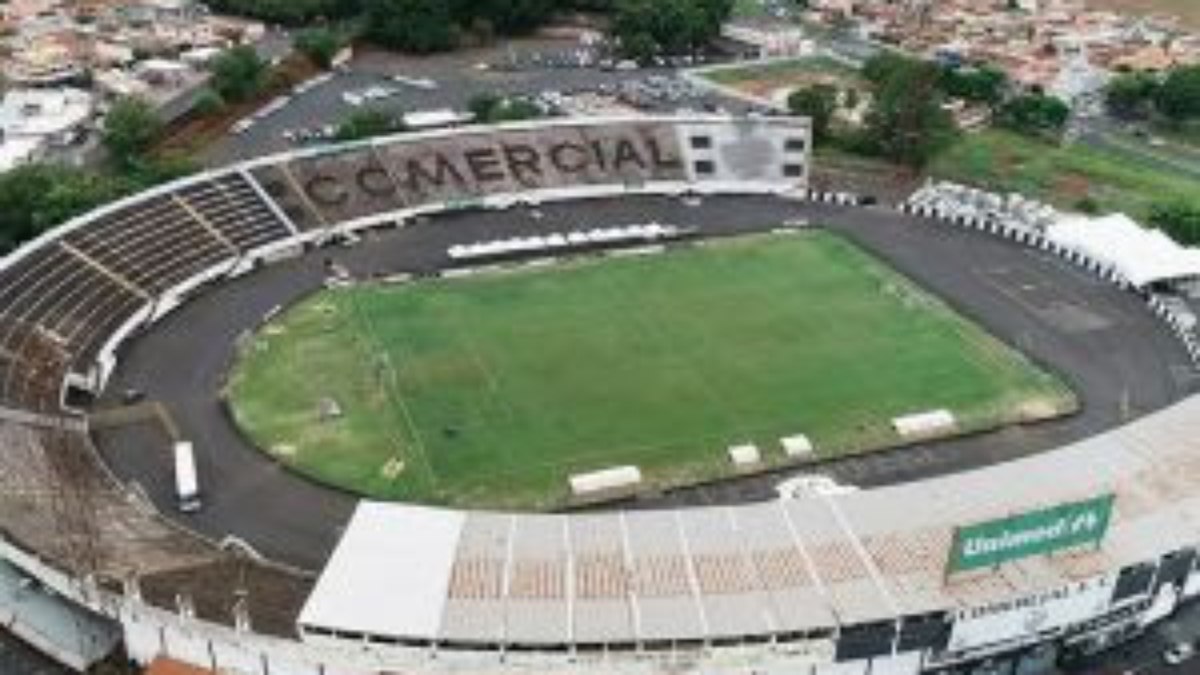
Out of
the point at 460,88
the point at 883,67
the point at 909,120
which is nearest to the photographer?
the point at 909,120

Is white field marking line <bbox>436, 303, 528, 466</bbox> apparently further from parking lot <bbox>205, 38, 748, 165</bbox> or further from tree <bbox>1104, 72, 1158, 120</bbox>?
tree <bbox>1104, 72, 1158, 120</bbox>

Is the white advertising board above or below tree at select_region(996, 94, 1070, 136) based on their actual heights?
above

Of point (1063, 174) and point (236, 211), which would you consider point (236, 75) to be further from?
point (1063, 174)

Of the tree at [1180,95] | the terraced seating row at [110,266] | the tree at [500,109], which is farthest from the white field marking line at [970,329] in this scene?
the tree at [1180,95]

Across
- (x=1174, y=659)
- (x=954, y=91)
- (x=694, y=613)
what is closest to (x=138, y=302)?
(x=694, y=613)

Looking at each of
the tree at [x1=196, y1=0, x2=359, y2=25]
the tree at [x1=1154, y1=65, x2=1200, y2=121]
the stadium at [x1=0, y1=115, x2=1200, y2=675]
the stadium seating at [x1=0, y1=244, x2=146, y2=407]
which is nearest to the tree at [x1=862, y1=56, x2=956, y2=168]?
the stadium at [x1=0, y1=115, x2=1200, y2=675]

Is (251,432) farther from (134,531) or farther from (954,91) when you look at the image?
(954,91)

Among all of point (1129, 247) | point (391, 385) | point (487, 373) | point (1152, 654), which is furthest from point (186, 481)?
point (1129, 247)
